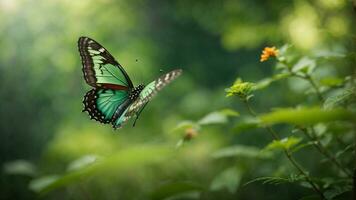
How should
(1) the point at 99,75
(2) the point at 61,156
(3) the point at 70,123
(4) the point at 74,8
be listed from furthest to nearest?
(4) the point at 74,8 < (3) the point at 70,123 < (2) the point at 61,156 < (1) the point at 99,75

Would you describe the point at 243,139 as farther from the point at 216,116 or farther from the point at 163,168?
the point at 216,116

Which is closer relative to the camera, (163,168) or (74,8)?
(163,168)

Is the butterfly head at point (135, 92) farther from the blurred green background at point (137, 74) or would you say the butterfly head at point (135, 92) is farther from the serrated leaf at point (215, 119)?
the blurred green background at point (137, 74)

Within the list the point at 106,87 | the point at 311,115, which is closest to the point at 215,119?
the point at 106,87

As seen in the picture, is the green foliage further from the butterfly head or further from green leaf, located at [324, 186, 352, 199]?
the butterfly head

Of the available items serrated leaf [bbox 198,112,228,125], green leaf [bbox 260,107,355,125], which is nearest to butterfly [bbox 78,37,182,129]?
serrated leaf [bbox 198,112,228,125]

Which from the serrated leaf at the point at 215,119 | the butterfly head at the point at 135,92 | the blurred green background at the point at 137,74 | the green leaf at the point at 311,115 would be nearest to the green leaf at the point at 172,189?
the serrated leaf at the point at 215,119

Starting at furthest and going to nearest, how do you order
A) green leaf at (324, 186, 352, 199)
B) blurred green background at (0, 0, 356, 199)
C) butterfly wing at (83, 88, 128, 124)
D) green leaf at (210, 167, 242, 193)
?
blurred green background at (0, 0, 356, 199)
butterfly wing at (83, 88, 128, 124)
green leaf at (210, 167, 242, 193)
green leaf at (324, 186, 352, 199)

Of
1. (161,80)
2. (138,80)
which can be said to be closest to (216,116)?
(161,80)

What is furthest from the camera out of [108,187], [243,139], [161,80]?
[243,139]
